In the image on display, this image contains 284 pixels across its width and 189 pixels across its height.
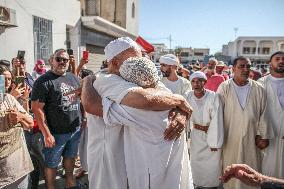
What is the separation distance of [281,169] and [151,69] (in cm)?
324

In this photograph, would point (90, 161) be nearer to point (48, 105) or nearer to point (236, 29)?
point (48, 105)

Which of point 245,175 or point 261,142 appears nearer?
point 245,175

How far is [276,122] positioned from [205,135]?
3.33ft

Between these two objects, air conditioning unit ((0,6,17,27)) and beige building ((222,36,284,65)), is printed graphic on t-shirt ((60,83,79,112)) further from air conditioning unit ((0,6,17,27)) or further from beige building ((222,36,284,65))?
beige building ((222,36,284,65))

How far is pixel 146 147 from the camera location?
5.53 ft

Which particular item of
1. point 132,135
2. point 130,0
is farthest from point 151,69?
point 130,0

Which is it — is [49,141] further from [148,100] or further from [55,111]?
[148,100]

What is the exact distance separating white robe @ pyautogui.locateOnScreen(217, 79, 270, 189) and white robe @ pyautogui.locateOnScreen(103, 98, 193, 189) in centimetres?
227

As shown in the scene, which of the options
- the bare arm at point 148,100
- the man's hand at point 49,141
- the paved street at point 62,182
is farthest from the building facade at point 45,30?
the bare arm at point 148,100

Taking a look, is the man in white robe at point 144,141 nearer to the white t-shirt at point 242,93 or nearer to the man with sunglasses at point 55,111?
the man with sunglasses at point 55,111

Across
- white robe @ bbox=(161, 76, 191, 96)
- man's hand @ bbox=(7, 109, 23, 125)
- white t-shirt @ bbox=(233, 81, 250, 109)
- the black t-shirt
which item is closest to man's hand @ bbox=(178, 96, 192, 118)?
man's hand @ bbox=(7, 109, 23, 125)

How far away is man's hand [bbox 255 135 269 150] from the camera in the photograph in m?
3.83

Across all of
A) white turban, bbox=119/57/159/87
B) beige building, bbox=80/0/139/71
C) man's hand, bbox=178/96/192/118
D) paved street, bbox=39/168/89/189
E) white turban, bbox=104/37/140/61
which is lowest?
paved street, bbox=39/168/89/189

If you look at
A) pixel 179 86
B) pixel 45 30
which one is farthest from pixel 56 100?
pixel 45 30
